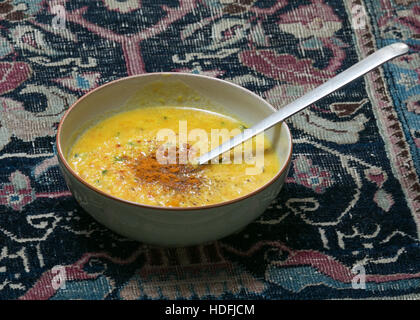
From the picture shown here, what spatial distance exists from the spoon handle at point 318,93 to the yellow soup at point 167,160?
21 mm

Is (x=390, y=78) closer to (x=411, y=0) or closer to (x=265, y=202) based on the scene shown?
(x=411, y=0)

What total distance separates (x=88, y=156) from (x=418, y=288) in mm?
522

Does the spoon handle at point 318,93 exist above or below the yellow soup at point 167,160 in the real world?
above

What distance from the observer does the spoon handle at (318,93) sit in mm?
967

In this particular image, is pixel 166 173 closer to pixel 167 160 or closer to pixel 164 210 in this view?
pixel 167 160

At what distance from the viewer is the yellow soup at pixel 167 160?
37.9 inches

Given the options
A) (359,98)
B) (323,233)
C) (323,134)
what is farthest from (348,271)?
(359,98)

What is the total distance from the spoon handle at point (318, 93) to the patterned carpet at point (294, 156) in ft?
0.39

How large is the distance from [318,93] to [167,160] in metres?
0.25

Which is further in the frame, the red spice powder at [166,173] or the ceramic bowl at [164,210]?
the red spice powder at [166,173]

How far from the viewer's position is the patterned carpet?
93cm

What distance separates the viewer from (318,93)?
1.01m

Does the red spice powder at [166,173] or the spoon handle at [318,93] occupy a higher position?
the spoon handle at [318,93]

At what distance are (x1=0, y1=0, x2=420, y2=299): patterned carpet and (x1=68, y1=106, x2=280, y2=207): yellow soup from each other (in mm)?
66
